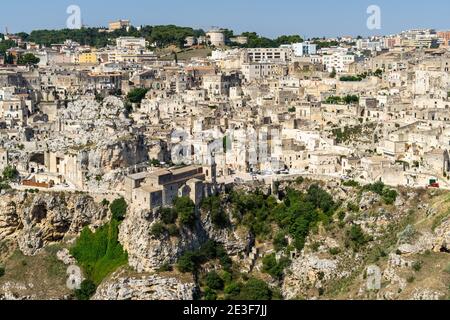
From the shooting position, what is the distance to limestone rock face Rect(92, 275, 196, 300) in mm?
23141

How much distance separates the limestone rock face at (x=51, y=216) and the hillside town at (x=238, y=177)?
4cm

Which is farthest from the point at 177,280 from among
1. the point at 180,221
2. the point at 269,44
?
the point at 269,44

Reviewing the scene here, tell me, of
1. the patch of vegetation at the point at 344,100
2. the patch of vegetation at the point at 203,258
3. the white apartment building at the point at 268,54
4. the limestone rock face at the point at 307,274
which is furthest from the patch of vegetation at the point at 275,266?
the white apartment building at the point at 268,54

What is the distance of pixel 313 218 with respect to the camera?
26094 millimetres

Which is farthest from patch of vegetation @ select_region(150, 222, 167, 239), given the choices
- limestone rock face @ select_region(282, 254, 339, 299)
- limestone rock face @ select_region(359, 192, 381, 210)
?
limestone rock face @ select_region(359, 192, 381, 210)

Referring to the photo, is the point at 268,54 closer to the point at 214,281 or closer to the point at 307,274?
the point at 307,274

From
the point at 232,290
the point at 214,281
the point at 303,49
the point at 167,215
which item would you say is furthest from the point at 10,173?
the point at 303,49

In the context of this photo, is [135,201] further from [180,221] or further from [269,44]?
[269,44]

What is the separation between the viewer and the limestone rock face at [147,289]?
75.9ft

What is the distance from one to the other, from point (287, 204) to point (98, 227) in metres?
6.35

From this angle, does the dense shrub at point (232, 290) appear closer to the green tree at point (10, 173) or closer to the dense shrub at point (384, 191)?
the dense shrub at point (384, 191)

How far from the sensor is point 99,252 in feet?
83.6

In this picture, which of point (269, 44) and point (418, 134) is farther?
point (269, 44)
